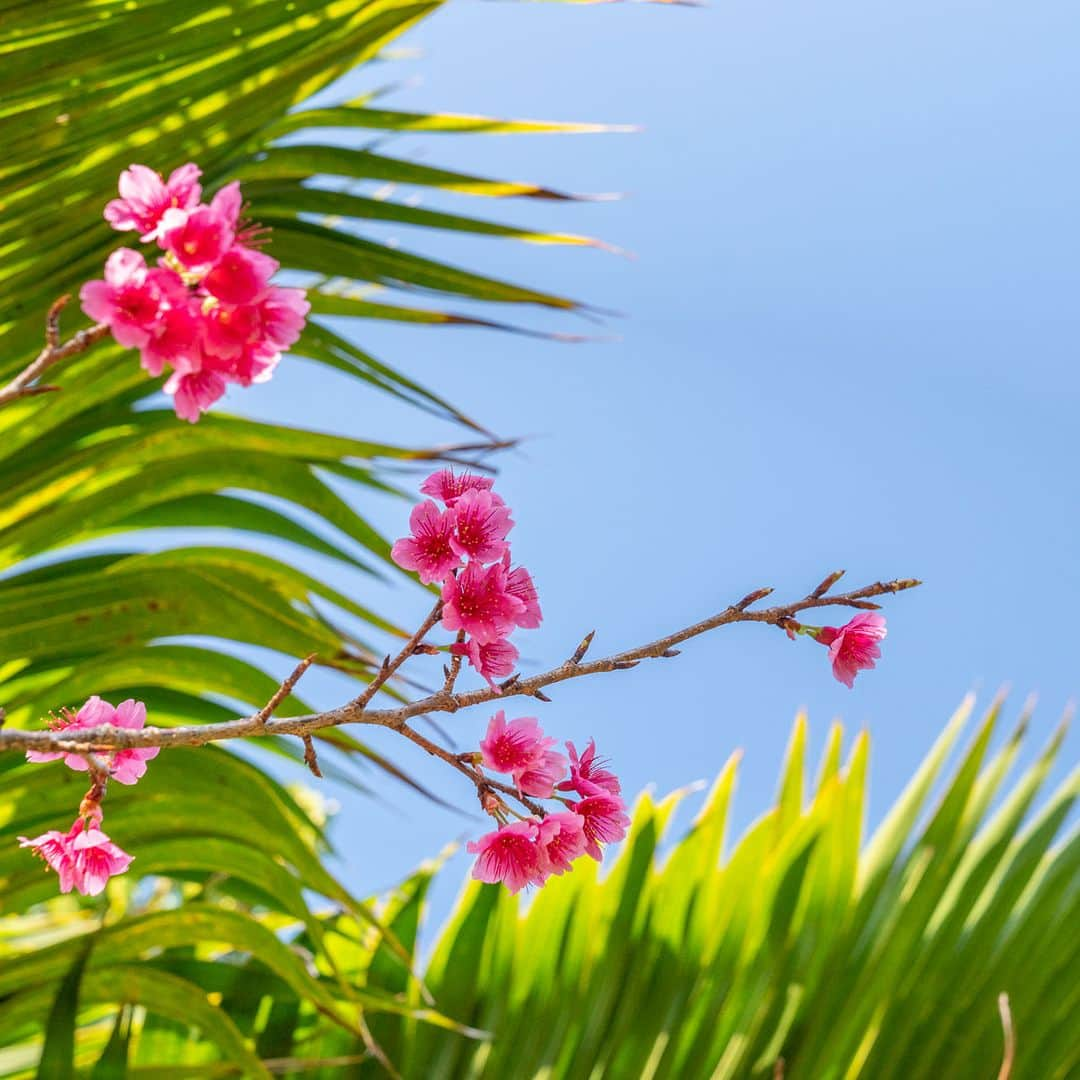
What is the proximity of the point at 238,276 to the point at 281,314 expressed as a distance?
0.03 metres

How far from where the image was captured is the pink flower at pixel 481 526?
594 millimetres

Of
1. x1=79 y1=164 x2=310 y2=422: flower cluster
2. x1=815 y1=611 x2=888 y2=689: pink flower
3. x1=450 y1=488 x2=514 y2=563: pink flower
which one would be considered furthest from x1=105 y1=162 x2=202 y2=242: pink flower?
x1=815 y1=611 x2=888 y2=689: pink flower

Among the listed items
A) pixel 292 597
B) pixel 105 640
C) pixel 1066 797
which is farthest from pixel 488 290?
pixel 1066 797

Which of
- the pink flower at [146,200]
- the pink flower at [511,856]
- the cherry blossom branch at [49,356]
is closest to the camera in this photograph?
the cherry blossom branch at [49,356]

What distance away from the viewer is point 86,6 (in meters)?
0.92

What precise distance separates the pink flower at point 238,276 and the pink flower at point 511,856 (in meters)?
0.31

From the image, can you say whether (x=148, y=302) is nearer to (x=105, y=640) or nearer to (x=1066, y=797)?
(x=105, y=640)

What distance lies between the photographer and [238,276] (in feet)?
1.60

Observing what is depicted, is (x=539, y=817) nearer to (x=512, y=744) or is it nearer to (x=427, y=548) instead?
(x=512, y=744)

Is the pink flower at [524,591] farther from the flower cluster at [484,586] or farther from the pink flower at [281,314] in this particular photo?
the pink flower at [281,314]

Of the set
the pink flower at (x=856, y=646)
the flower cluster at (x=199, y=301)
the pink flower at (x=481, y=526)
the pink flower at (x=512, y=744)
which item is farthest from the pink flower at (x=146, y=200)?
the pink flower at (x=856, y=646)

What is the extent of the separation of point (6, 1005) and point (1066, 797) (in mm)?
1190

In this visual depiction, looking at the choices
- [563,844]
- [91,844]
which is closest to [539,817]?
[563,844]

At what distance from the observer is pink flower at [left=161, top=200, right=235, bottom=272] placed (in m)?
0.48
